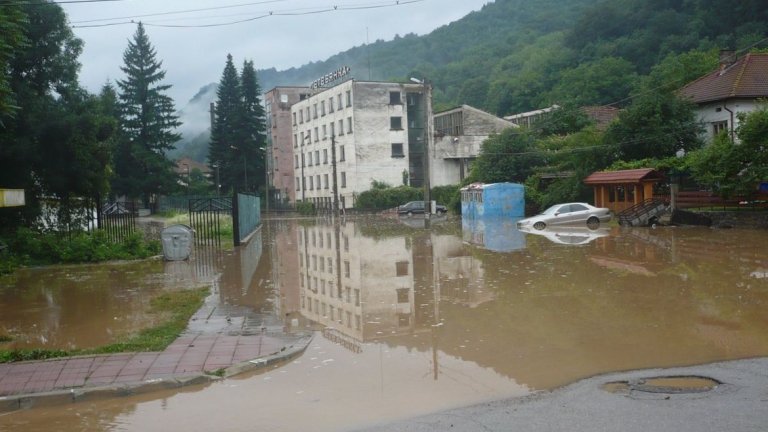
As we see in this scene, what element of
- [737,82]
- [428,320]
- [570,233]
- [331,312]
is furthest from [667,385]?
[737,82]

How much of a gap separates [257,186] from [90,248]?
64790 mm

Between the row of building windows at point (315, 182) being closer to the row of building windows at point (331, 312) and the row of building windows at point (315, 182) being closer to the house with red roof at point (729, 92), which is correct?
the house with red roof at point (729, 92)

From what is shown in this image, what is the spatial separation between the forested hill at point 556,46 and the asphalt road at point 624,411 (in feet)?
215

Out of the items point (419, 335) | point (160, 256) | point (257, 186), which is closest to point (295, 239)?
point (160, 256)

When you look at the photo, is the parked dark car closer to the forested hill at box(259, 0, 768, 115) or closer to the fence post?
the forested hill at box(259, 0, 768, 115)

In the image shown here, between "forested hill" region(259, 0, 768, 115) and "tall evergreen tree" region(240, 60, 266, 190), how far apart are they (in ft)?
64.3

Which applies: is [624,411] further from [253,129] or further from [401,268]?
[253,129]

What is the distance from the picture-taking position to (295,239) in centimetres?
3528

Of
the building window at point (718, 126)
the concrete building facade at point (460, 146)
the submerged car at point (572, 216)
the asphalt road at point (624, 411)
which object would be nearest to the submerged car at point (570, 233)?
the submerged car at point (572, 216)

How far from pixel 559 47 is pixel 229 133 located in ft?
149

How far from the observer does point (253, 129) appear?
8544 centimetres

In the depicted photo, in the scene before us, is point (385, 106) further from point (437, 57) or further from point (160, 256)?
point (160, 256)

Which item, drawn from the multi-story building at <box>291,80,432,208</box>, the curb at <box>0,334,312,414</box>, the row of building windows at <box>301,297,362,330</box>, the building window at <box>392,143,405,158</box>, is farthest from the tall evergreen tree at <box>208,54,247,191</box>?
the curb at <box>0,334,312,414</box>

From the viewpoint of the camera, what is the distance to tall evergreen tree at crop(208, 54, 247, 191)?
83.9m
